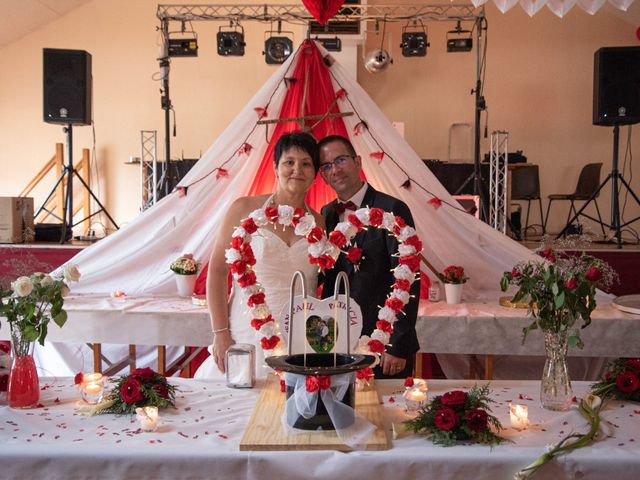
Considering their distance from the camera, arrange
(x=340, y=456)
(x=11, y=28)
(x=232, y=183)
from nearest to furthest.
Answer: (x=340, y=456), (x=232, y=183), (x=11, y=28)

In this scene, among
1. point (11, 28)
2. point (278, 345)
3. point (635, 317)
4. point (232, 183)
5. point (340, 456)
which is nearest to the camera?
point (340, 456)

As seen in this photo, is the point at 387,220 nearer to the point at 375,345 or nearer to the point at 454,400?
the point at 375,345

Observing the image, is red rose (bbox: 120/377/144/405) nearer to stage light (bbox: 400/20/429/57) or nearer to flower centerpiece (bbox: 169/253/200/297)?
flower centerpiece (bbox: 169/253/200/297)

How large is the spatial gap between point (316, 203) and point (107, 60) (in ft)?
21.7

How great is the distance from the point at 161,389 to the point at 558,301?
3.73 feet

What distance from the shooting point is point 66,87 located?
577 cm

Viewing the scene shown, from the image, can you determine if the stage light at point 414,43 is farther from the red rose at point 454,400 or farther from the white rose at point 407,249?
the red rose at point 454,400

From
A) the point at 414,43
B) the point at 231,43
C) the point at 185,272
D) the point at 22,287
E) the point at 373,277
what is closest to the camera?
the point at 22,287

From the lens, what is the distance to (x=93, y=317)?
10.6 feet

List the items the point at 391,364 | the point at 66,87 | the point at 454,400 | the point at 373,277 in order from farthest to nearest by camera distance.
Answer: the point at 66,87
the point at 373,277
the point at 391,364
the point at 454,400

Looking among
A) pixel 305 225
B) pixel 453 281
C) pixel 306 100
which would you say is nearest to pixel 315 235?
pixel 305 225

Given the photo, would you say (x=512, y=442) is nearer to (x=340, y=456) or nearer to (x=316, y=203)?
(x=340, y=456)

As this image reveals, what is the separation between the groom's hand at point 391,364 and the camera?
2203mm

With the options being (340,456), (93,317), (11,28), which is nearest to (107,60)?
(11,28)
